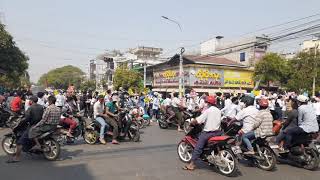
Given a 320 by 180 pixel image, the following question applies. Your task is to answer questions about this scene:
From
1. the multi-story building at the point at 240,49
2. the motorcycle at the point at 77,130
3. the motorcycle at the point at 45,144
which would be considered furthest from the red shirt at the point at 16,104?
the multi-story building at the point at 240,49

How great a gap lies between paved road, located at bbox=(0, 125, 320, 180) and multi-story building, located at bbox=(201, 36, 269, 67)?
3361cm

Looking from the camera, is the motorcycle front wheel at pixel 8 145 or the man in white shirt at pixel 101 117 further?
the man in white shirt at pixel 101 117

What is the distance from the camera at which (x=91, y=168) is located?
7.54 meters

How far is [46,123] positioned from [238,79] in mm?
35936

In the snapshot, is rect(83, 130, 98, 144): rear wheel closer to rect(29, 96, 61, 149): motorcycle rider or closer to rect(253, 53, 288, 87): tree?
rect(29, 96, 61, 149): motorcycle rider

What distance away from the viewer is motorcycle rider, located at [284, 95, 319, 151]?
25.5 feet

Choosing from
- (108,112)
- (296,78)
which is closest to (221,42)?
(296,78)

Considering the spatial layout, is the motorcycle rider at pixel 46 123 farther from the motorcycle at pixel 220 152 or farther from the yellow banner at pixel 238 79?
the yellow banner at pixel 238 79

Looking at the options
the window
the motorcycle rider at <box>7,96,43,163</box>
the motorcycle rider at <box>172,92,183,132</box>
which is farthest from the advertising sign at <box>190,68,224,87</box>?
the motorcycle rider at <box>7,96,43,163</box>

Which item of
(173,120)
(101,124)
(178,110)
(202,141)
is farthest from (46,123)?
(173,120)

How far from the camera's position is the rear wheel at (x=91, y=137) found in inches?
423

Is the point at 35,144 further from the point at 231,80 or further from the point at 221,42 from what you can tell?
the point at 221,42

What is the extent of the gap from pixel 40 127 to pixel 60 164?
1000 mm

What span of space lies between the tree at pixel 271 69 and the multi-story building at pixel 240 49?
362 centimetres
